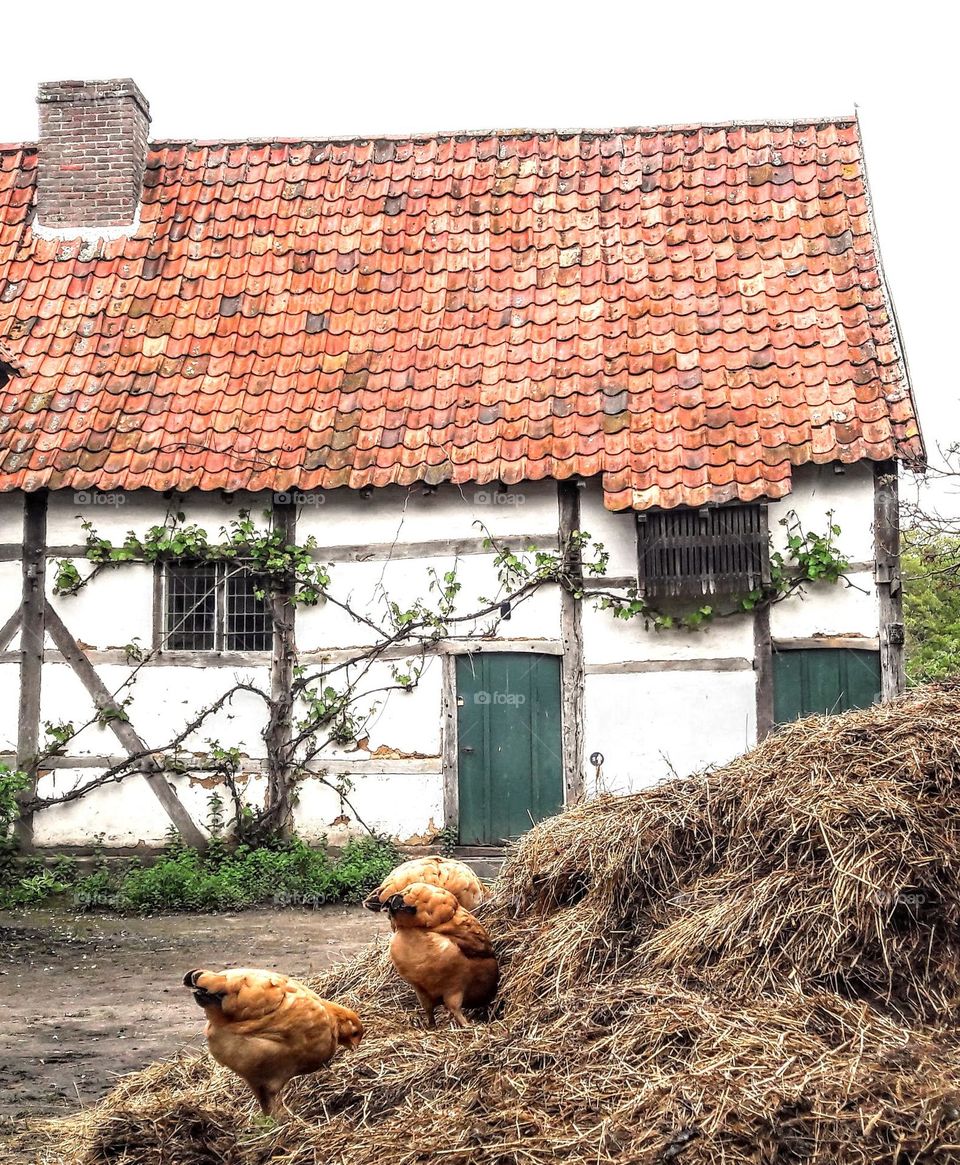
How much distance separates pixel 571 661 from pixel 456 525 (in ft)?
4.94

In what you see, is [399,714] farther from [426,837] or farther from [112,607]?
[112,607]

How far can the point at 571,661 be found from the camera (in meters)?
10.5

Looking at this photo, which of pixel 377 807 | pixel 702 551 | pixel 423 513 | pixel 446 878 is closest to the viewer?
pixel 446 878

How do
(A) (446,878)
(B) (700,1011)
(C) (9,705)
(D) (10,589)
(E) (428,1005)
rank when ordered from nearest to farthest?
1. (B) (700,1011)
2. (E) (428,1005)
3. (A) (446,878)
4. (C) (9,705)
5. (D) (10,589)

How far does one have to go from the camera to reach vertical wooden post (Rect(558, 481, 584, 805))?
34.2ft

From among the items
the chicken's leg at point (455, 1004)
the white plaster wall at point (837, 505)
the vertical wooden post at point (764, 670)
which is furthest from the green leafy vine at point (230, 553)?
the chicken's leg at point (455, 1004)

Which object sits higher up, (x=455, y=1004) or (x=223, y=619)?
(x=223, y=619)

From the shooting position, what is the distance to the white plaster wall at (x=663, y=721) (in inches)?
406

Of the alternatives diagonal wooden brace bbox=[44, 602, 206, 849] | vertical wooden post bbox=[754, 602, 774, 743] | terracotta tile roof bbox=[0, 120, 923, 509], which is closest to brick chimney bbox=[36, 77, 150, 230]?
terracotta tile roof bbox=[0, 120, 923, 509]

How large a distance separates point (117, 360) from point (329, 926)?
5709mm

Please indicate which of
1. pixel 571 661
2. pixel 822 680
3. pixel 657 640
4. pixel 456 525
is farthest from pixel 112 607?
pixel 822 680

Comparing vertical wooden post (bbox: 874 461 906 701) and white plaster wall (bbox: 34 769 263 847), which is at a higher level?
vertical wooden post (bbox: 874 461 906 701)

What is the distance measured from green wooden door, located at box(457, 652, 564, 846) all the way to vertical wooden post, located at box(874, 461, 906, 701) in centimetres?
265

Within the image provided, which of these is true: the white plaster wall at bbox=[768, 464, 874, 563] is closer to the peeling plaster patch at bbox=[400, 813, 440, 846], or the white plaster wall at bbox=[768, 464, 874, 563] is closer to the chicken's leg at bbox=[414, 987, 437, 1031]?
the peeling plaster patch at bbox=[400, 813, 440, 846]
